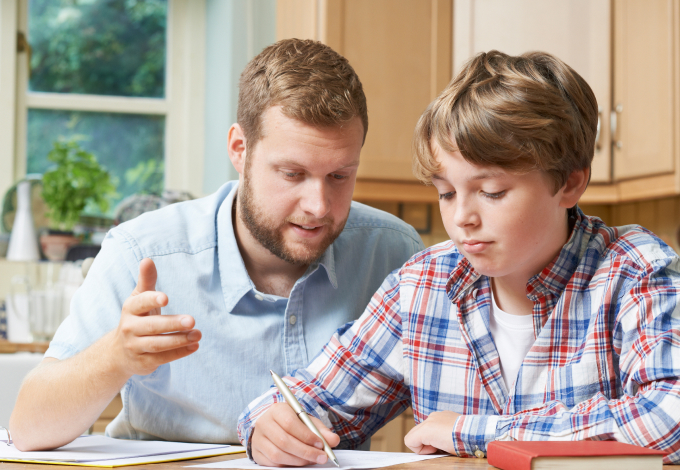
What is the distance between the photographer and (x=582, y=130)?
0.92 m

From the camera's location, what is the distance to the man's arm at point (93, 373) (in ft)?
2.58

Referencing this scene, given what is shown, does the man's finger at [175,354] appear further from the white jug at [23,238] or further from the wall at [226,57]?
the white jug at [23,238]

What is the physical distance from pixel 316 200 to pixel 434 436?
402 millimetres

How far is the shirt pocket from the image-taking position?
0.88 m

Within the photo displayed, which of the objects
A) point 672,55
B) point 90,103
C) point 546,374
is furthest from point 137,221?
point 90,103

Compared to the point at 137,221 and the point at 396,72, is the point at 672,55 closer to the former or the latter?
the point at 396,72

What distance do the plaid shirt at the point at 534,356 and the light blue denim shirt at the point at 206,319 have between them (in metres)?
0.15

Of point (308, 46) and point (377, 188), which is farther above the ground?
point (308, 46)

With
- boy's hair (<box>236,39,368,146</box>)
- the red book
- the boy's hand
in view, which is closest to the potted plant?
boy's hair (<box>236,39,368,146</box>)

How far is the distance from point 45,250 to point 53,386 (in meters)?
1.61

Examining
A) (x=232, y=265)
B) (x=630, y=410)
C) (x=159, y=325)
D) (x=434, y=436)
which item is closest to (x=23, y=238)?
(x=232, y=265)

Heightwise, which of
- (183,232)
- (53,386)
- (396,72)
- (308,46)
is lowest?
(53,386)

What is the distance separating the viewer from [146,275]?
815 millimetres

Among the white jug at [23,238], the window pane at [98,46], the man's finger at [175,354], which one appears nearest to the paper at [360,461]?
the man's finger at [175,354]
